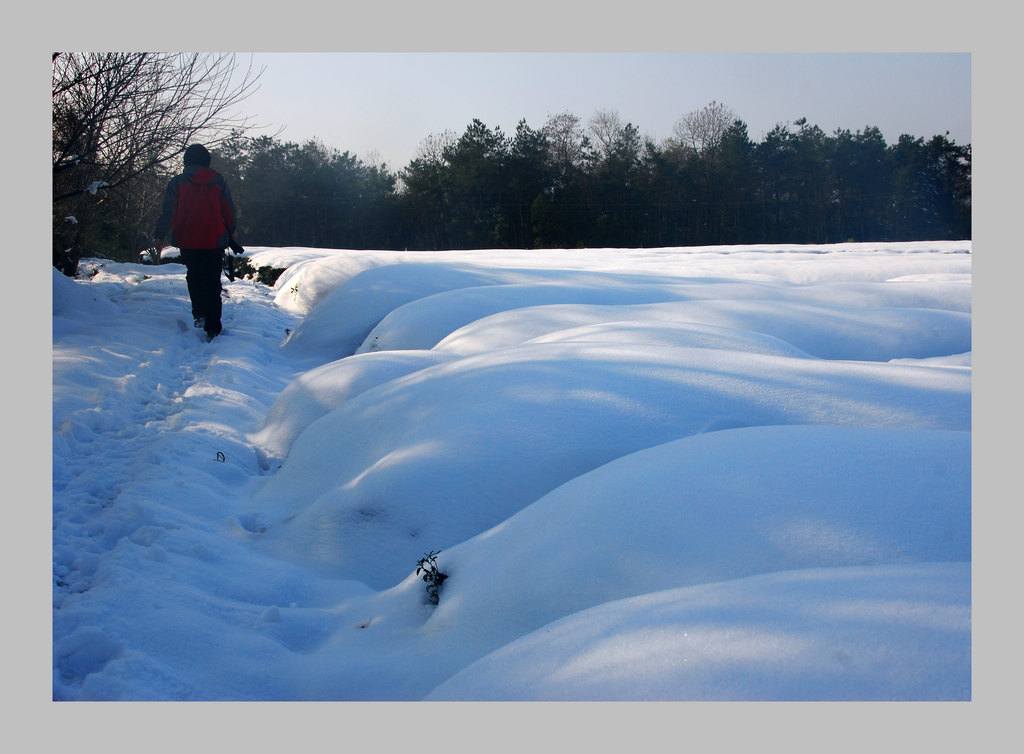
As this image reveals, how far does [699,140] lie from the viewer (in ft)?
83.4

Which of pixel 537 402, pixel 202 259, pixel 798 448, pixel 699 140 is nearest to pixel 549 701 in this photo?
pixel 798 448

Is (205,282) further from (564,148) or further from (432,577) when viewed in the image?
(564,148)

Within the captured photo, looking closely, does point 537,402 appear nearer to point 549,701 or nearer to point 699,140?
point 549,701

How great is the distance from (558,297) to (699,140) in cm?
2179

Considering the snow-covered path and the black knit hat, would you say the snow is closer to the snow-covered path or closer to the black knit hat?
the snow-covered path

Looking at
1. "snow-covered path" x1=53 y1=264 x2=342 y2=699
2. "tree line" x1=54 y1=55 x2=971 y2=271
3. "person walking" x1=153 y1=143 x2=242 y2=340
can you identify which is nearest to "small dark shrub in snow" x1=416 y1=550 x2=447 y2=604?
"snow-covered path" x1=53 y1=264 x2=342 y2=699

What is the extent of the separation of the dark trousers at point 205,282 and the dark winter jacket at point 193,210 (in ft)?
0.37

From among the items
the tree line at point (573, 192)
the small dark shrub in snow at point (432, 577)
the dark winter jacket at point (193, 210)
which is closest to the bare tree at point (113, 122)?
the dark winter jacket at point (193, 210)

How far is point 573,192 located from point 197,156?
2289cm

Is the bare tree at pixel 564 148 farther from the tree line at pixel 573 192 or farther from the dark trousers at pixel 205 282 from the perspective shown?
the dark trousers at pixel 205 282

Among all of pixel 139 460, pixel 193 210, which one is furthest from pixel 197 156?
pixel 139 460

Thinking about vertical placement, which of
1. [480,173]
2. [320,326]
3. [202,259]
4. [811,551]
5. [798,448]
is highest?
[480,173]

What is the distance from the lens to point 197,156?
603 cm

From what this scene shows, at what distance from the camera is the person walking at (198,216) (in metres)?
5.91
